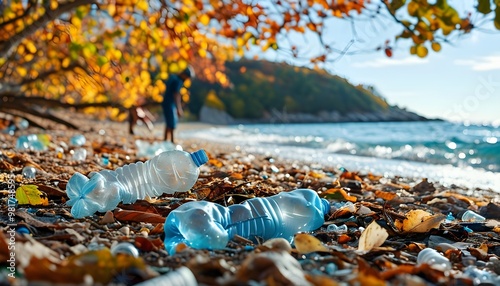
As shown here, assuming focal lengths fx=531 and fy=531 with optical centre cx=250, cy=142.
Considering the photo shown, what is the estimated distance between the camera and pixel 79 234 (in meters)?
2.09

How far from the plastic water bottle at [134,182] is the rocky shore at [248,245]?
7 cm

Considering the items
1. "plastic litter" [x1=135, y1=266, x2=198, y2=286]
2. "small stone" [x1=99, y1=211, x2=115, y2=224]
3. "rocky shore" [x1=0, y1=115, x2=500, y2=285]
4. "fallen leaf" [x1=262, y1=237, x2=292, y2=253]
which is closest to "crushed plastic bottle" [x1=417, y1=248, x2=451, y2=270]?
"rocky shore" [x1=0, y1=115, x2=500, y2=285]

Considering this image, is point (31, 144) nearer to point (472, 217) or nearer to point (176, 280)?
point (472, 217)

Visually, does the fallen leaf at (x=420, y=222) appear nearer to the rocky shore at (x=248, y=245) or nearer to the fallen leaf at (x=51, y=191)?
the rocky shore at (x=248, y=245)

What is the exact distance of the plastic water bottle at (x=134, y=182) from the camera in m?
2.60

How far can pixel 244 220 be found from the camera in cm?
231

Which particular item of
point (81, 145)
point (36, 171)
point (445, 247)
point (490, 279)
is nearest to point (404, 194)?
point (445, 247)

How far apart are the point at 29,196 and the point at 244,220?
3.76 feet

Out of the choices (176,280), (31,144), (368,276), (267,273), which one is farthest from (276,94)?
(176,280)

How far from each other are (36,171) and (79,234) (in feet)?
5.61

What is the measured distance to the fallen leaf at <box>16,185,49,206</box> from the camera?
2.66 m

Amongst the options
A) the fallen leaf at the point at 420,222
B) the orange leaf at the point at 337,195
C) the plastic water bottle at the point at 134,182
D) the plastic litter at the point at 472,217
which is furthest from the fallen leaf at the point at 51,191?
the plastic litter at the point at 472,217

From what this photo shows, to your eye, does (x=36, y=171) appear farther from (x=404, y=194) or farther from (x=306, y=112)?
(x=306, y=112)

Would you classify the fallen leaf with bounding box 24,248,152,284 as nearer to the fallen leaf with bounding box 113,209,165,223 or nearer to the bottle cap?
the fallen leaf with bounding box 113,209,165,223
